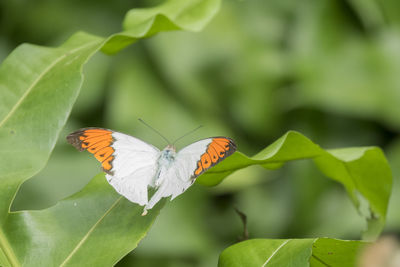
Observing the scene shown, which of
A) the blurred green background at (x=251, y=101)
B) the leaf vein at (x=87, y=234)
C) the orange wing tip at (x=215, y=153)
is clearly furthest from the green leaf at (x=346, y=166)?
the blurred green background at (x=251, y=101)

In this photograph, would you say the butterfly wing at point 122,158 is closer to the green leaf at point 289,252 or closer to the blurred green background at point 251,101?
the green leaf at point 289,252

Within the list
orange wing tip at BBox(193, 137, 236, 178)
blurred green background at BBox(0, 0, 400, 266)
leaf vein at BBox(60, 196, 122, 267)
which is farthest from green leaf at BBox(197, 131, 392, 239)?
blurred green background at BBox(0, 0, 400, 266)

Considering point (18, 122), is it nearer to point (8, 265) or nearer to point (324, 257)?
point (8, 265)

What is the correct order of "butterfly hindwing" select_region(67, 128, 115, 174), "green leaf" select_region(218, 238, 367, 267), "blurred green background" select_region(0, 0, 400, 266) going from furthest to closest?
"blurred green background" select_region(0, 0, 400, 266), "butterfly hindwing" select_region(67, 128, 115, 174), "green leaf" select_region(218, 238, 367, 267)

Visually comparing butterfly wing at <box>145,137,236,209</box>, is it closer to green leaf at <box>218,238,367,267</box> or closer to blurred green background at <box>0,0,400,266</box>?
green leaf at <box>218,238,367,267</box>

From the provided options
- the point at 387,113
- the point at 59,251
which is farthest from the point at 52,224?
the point at 387,113

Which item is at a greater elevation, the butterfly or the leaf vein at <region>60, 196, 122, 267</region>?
the butterfly

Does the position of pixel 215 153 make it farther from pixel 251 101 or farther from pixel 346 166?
pixel 251 101

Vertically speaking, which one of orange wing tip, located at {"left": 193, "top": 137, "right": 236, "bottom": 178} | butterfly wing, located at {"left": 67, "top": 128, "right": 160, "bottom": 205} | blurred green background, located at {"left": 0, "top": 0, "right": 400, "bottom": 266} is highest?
orange wing tip, located at {"left": 193, "top": 137, "right": 236, "bottom": 178}

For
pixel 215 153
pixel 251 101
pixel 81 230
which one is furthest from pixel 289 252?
pixel 251 101
